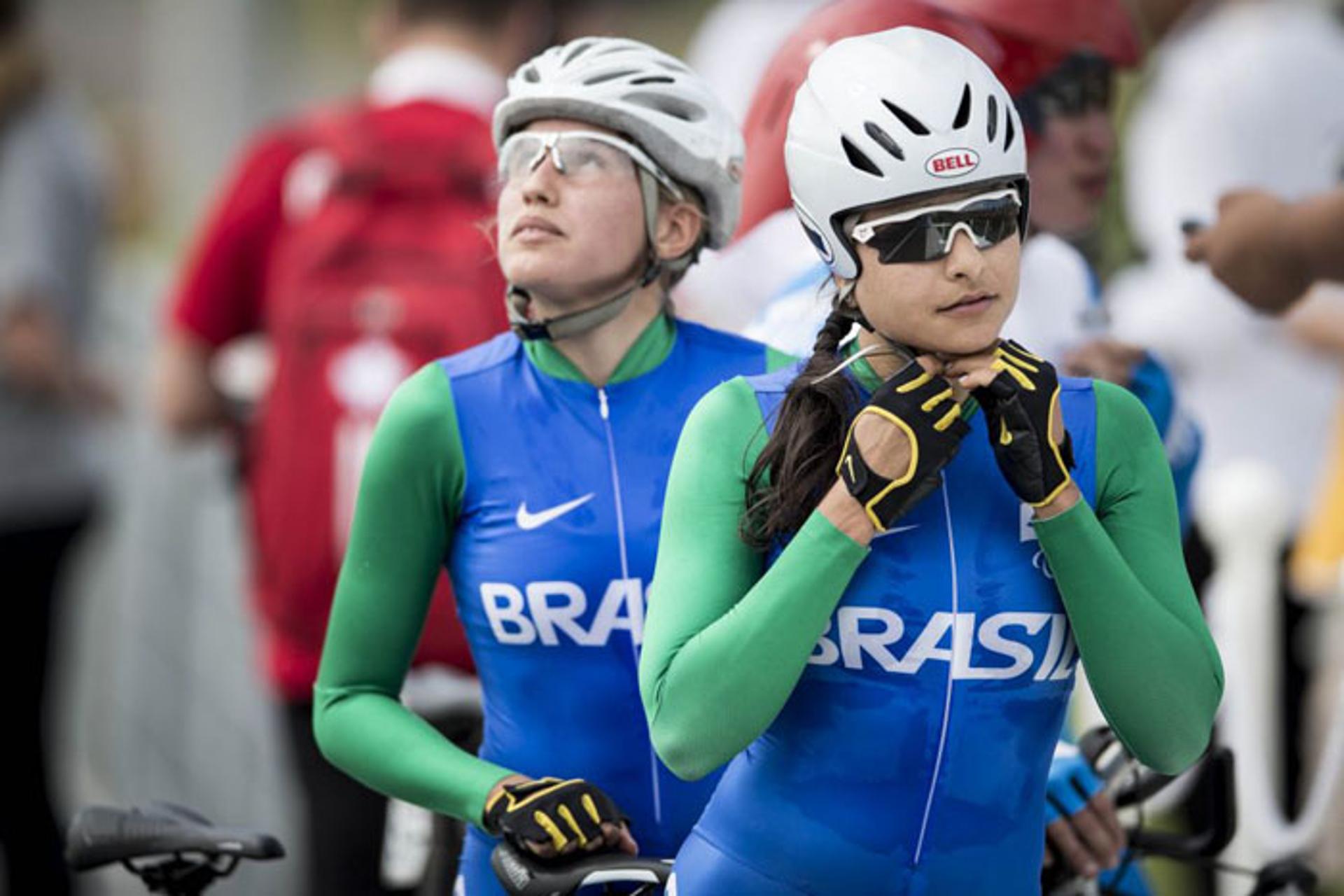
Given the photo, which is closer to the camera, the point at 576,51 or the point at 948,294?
the point at 948,294

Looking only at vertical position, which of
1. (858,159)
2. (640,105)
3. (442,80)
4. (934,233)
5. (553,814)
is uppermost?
(442,80)

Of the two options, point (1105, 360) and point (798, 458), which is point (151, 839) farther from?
point (1105, 360)

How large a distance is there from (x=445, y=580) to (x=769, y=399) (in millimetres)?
2451

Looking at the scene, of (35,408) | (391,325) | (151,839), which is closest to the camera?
(151,839)

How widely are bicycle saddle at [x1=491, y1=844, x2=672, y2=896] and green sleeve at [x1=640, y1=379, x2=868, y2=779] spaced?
371 millimetres

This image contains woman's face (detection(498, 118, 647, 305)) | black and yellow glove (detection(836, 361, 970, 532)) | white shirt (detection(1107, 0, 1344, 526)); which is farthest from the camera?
white shirt (detection(1107, 0, 1344, 526))

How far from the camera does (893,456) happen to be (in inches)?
129

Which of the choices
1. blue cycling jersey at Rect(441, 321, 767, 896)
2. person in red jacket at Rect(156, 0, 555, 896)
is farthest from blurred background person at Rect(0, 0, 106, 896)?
blue cycling jersey at Rect(441, 321, 767, 896)

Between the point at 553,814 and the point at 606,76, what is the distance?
1.19m

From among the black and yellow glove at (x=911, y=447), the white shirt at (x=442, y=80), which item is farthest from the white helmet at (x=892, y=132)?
the white shirt at (x=442, y=80)

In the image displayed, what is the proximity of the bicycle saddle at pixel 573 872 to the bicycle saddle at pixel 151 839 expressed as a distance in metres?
0.56

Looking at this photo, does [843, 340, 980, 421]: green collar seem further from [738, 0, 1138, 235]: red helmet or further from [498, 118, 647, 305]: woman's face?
[738, 0, 1138, 235]: red helmet

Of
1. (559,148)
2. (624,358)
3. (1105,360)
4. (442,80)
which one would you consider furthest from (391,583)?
(442,80)

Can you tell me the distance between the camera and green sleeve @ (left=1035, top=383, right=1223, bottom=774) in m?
3.37
